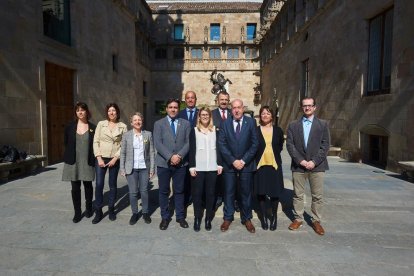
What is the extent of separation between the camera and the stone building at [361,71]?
322 inches

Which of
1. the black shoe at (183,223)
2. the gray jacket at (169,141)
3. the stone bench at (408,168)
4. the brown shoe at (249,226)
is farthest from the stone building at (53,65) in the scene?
the stone bench at (408,168)

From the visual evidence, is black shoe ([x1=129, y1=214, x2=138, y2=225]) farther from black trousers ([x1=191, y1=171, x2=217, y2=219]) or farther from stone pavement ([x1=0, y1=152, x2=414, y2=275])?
black trousers ([x1=191, y1=171, x2=217, y2=219])

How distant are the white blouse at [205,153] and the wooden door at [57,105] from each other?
786cm

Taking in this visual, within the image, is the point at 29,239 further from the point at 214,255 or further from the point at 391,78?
the point at 391,78

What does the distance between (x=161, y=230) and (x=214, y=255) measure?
1052 millimetres

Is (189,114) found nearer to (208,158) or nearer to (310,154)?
(208,158)

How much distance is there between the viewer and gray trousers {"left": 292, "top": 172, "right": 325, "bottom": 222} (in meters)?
3.98

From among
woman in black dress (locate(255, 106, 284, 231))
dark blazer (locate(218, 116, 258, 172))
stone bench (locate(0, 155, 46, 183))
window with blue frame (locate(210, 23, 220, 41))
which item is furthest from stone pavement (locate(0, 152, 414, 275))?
window with blue frame (locate(210, 23, 220, 41))

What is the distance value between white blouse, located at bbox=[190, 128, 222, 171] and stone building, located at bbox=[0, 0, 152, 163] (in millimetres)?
6620

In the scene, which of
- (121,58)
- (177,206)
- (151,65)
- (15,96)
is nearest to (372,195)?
(177,206)

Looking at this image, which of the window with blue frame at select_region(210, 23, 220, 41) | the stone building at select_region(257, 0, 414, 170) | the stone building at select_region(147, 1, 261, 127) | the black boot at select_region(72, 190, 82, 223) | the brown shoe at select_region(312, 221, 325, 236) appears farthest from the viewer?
the window with blue frame at select_region(210, 23, 220, 41)

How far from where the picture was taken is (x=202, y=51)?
31.5 metres

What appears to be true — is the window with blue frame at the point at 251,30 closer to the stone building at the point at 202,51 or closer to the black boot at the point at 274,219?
the stone building at the point at 202,51

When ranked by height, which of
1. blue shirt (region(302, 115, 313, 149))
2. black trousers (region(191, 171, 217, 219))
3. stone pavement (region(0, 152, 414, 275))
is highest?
blue shirt (region(302, 115, 313, 149))
